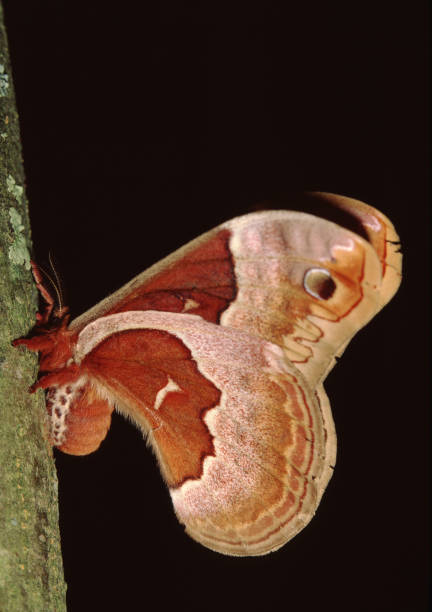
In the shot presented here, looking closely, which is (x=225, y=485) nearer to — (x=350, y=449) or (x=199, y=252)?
(x=199, y=252)

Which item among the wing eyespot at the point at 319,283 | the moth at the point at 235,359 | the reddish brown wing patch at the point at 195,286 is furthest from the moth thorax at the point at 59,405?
the wing eyespot at the point at 319,283

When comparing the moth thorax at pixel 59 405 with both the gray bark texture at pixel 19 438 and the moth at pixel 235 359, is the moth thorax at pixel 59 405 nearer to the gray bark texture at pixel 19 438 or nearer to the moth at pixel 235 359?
the moth at pixel 235 359

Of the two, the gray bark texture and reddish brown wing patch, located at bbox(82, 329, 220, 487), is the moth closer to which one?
reddish brown wing patch, located at bbox(82, 329, 220, 487)

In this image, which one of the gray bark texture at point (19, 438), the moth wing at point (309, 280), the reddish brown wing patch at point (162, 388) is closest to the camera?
the gray bark texture at point (19, 438)

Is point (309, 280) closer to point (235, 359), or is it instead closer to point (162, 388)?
point (235, 359)

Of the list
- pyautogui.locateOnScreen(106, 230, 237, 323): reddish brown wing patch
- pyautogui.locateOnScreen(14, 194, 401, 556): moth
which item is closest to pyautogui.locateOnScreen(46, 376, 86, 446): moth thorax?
pyautogui.locateOnScreen(14, 194, 401, 556): moth

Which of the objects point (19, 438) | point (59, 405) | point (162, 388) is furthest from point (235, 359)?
point (19, 438)
